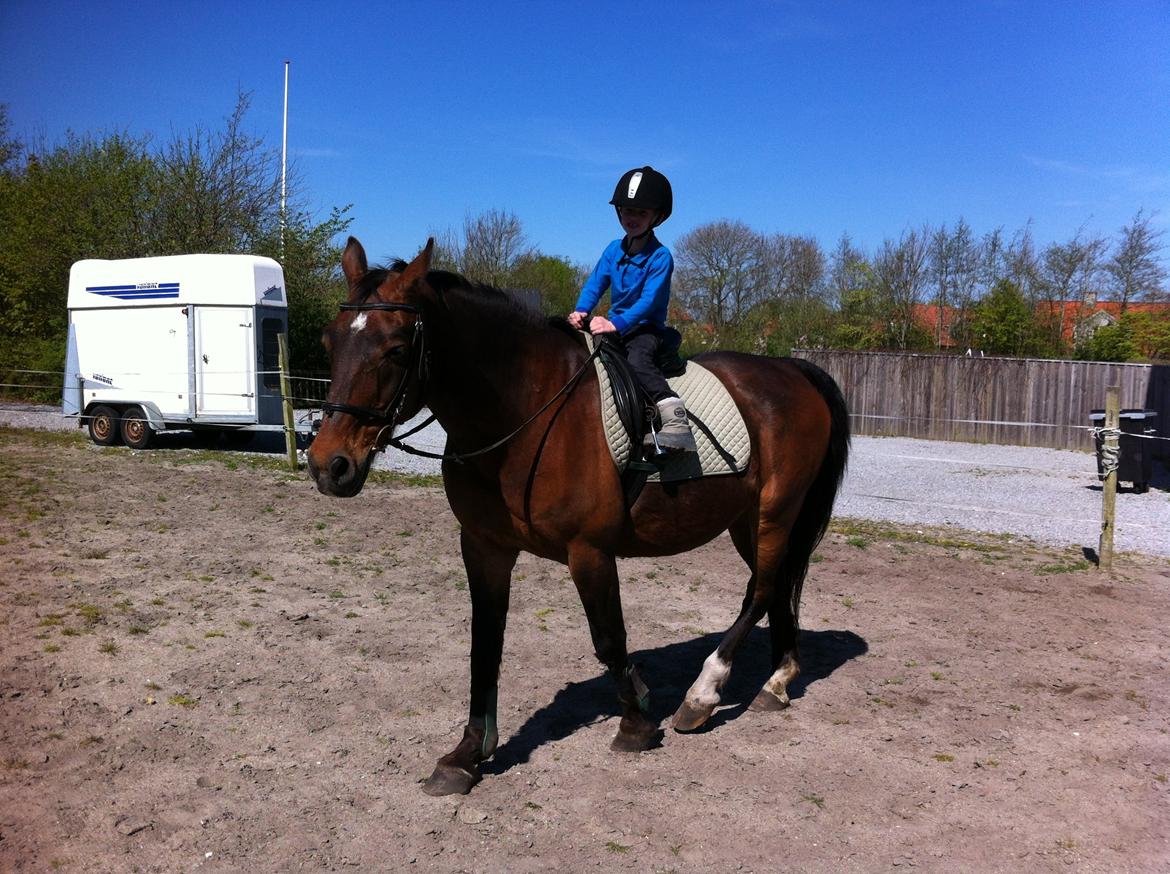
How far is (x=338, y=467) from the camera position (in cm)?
297

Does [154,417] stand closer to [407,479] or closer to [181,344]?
[181,344]

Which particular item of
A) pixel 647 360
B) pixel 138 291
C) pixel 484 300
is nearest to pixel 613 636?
pixel 647 360

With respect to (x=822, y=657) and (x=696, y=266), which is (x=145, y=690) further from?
(x=696, y=266)

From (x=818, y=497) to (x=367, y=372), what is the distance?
3.03 metres

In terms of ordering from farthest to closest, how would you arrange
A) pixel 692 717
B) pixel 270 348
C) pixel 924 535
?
pixel 270 348 → pixel 924 535 → pixel 692 717

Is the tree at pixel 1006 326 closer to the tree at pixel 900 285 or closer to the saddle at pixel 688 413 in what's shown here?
the tree at pixel 900 285

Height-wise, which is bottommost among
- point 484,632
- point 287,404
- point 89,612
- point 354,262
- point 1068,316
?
point 89,612

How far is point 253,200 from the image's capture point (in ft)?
76.9

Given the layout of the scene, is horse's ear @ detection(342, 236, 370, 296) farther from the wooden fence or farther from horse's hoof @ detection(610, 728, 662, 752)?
the wooden fence

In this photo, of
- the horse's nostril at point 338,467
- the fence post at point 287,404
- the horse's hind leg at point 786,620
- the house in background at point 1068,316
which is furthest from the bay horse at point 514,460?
the house in background at point 1068,316

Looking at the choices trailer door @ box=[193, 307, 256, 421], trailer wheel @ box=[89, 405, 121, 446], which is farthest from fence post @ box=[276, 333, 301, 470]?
trailer wheel @ box=[89, 405, 121, 446]

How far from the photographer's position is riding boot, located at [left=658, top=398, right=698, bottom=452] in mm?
3822

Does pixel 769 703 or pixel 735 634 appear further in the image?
pixel 769 703

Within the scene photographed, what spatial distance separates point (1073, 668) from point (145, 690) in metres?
5.34
